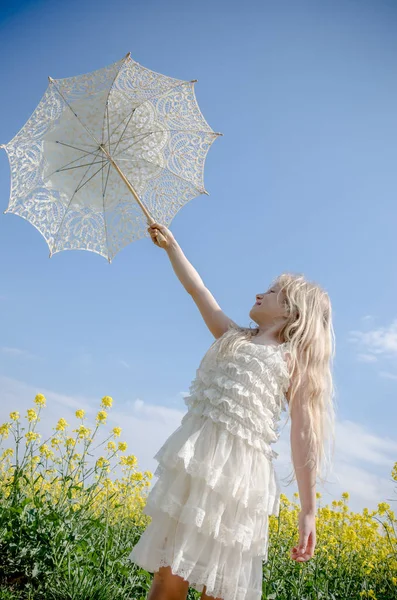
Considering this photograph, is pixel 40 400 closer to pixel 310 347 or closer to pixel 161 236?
pixel 161 236

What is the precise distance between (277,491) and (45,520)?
197cm

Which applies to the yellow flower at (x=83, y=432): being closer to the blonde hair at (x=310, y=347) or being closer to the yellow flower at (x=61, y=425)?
the yellow flower at (x=61, y=425)

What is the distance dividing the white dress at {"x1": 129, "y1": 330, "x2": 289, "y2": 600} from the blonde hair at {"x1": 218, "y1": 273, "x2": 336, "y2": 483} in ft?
0.40

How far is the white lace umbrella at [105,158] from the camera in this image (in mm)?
3518

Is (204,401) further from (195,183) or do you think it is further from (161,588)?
(195,183)

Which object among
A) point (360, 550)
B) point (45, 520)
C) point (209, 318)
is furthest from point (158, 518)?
point (360, 550)

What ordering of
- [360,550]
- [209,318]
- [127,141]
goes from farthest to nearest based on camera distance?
[360,550] → [127,141] → [209,318]

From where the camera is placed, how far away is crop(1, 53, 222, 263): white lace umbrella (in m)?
3.52

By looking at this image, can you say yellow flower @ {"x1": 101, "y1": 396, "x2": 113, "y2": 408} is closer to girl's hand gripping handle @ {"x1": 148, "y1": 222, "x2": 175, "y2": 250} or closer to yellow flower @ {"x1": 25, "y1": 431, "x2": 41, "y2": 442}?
yellow flower @ {"x1": 25, "y1": 431, "x2": 41, "y2": 442}

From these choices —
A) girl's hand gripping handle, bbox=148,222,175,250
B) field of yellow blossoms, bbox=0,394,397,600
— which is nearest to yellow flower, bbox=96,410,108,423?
field of yellow blossoms, bbox=0,394,397,600

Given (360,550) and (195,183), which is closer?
(195,183)

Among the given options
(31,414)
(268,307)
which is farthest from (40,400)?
(268,307)

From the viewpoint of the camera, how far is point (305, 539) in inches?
82.3

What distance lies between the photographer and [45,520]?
11.1ft
